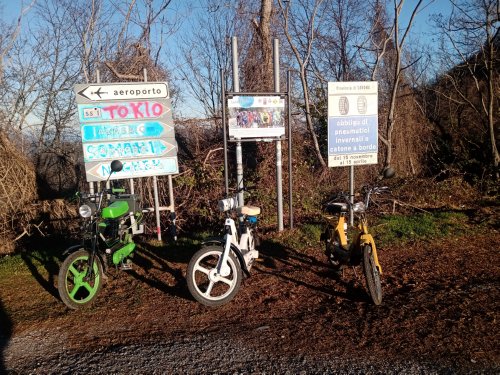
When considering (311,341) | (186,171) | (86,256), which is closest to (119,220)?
(86,256)

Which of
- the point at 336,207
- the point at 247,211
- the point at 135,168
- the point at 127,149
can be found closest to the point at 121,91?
the point at 127,149

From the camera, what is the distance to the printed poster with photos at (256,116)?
23.1ft

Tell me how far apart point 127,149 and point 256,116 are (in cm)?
221

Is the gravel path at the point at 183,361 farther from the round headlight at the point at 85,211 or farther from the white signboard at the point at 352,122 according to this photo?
the white signboard at the point at 352,122

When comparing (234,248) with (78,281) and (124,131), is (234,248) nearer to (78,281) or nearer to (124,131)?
(78,281)

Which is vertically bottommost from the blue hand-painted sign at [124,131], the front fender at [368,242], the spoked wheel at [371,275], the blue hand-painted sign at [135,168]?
the spoked wheel at [371,275]

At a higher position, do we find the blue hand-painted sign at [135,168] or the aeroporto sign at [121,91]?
the aeroporto sign at [121,91]

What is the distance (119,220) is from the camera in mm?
5535

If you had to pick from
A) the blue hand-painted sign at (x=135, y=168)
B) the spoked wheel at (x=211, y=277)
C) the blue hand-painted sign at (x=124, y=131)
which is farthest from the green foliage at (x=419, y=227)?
the blue hand-painted sign at (x=124, y=131)

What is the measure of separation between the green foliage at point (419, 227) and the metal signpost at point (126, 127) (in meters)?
4.03

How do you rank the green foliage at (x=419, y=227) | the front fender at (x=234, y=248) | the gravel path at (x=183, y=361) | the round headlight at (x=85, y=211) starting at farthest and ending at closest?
1. the green foliage at (x=419, y=227)
2. the round headlight at (x=85, y=211)
3. the front fender at (x=234, y=248)
4. the gravel path at (x=183, y=361)

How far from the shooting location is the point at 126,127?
711 centimetres

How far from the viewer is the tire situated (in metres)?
4.70

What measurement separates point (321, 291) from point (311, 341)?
136 cm
